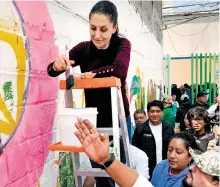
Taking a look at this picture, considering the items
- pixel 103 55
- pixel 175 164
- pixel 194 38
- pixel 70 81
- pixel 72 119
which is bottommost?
pixel 175 164

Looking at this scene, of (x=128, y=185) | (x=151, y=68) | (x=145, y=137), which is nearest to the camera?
(x=128, y=185)

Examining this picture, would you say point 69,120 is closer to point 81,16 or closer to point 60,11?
point 60,11

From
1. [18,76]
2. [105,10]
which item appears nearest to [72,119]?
[18,76]

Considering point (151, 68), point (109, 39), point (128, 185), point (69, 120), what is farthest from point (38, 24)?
point (151, 68)

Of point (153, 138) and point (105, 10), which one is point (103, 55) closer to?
point (105, 10)

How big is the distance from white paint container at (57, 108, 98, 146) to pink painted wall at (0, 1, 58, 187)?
0.22m

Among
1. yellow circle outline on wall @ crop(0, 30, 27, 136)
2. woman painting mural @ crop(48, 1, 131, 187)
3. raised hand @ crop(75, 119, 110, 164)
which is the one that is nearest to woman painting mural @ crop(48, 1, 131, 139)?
woman painting mural @ crop(48, 1, 131, 187)

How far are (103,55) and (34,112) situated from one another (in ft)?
1.55

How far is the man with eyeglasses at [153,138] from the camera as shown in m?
3.08

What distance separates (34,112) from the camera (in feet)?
5.24

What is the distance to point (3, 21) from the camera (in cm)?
136

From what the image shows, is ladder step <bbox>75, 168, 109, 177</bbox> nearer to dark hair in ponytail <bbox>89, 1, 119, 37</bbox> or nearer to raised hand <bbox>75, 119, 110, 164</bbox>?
raised hand <bbox>75, 119, 110, 164</bbox>

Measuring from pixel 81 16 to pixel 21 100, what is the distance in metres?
1.11

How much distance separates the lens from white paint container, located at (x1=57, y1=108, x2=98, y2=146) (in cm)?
139
